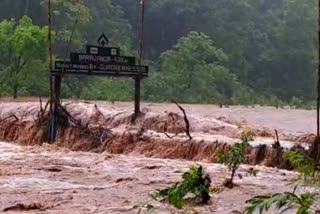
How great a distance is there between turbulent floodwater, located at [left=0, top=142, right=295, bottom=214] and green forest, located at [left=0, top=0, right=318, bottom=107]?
18712 mm

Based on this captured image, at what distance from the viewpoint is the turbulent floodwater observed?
9680 millimetres

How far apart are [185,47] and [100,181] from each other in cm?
3218

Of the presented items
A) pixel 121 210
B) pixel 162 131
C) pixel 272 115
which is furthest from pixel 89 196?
pixel 272 115

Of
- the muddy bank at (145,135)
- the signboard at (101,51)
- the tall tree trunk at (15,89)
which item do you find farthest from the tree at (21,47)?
the signboard at (101,51)

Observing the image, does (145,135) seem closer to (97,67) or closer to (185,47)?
(97,67)

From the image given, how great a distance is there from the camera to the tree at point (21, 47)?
3331 centimetres

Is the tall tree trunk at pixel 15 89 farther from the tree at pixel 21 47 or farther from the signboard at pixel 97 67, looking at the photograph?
the signboard at pixel 97 67

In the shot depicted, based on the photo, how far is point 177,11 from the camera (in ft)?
176

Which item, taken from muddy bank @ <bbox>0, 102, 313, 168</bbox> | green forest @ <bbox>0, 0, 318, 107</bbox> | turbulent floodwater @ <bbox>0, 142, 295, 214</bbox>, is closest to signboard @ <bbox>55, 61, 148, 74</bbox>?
muddy bank @ <bbox>0, 102, 313, 168</bbox>

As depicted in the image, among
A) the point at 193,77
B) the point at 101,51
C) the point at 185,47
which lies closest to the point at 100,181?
the point at 101,51

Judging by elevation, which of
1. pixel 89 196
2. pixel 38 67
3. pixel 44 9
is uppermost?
pixel 44 9

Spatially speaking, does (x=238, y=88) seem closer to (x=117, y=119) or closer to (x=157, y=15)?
(x=157, y=15)

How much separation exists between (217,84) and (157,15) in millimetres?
10469

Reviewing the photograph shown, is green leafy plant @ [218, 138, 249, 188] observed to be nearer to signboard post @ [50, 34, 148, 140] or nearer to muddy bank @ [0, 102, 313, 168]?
muddy bank @ [0, 102, 313, 168]
